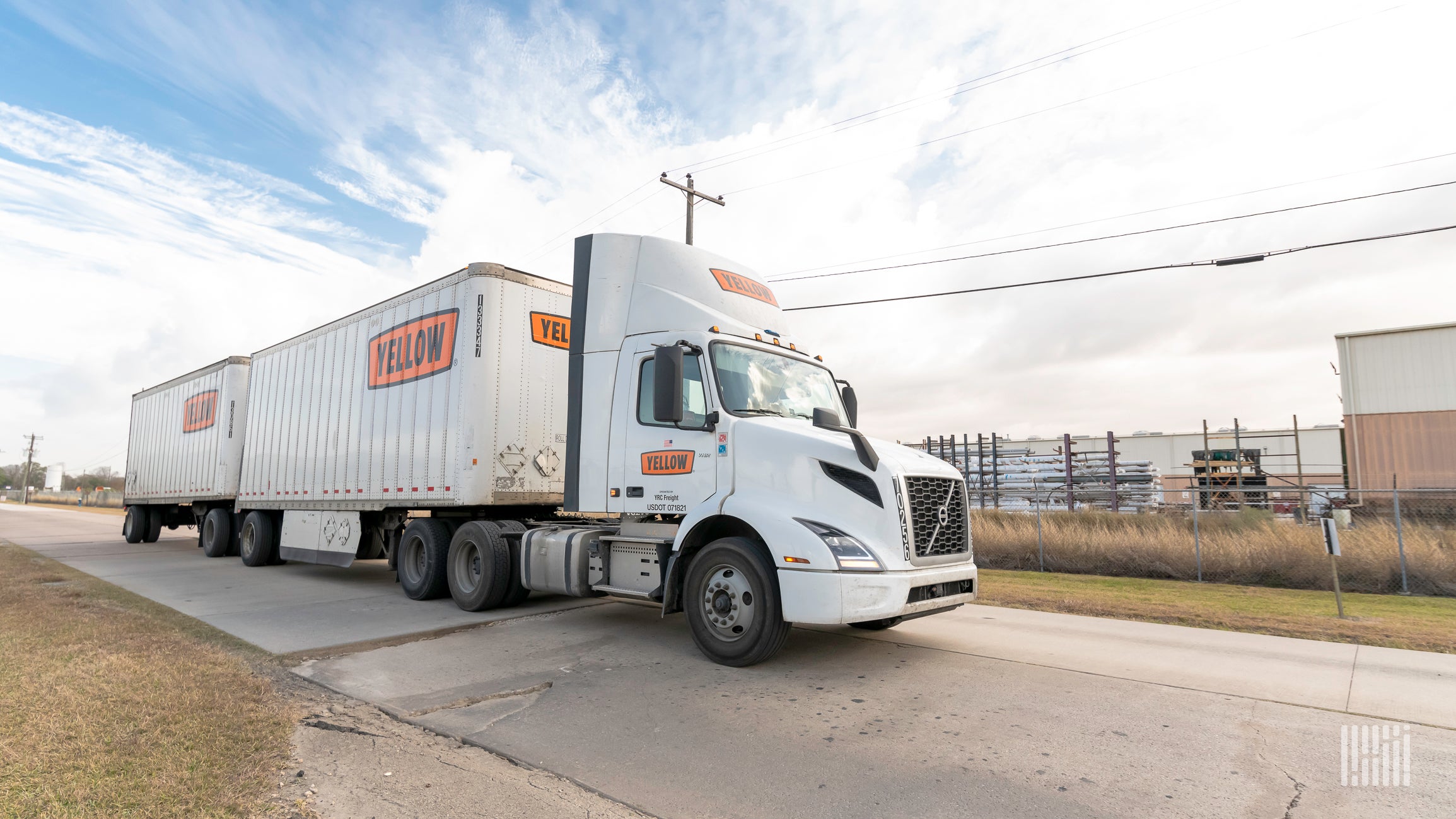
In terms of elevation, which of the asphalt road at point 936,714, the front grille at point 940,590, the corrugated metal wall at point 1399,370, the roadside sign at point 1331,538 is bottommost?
the asphalt road at point 936,714

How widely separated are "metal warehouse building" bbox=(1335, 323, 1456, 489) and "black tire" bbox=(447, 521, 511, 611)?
106ft

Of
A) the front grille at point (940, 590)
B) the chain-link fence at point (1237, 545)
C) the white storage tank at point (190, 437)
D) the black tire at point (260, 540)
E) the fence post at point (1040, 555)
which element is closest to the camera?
the front grille at point (940, 590)

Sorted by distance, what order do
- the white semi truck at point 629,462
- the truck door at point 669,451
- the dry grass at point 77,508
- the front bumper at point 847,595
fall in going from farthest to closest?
the dry grass at point 77,508, the truck door at point 669,451, the white semi truck at point 629,462, the front bumper at point 847,595

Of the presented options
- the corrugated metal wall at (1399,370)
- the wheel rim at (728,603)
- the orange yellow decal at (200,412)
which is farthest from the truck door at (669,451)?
the corrugated metal wall at (1399,370)

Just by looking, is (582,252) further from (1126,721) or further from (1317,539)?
(1317,539)

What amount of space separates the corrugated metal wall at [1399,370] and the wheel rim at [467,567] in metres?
33.7

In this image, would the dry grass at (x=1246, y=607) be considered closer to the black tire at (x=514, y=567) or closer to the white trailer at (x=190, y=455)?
the black tire at (x=514, y=567)

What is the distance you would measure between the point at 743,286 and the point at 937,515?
318cm

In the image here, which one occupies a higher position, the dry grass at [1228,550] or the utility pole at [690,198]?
the utility pole at [690,198]

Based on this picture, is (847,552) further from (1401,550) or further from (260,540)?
(260,540)

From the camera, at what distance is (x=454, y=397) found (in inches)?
364

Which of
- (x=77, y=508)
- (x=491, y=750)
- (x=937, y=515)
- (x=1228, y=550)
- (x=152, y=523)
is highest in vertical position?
(x=937, y=515)

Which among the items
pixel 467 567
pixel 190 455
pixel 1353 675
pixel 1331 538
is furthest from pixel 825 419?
pixel 190 455

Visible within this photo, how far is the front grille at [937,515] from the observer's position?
19.4 ft
